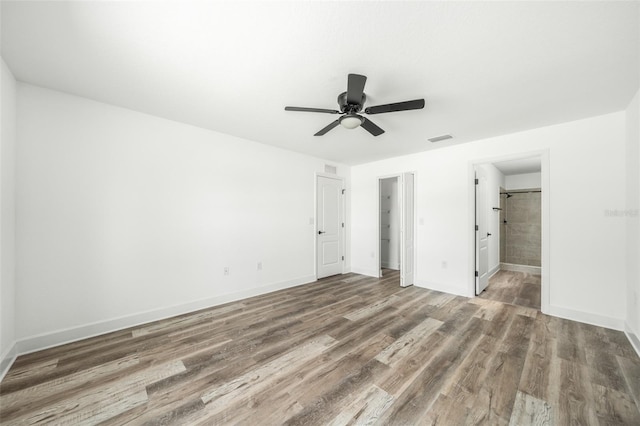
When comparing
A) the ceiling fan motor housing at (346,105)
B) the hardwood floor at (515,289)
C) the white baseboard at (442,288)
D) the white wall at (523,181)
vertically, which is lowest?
the hardwood floor at (515,289)

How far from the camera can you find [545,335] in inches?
105

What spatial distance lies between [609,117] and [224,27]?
14.6ft

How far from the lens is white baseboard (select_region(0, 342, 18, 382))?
6.46ft

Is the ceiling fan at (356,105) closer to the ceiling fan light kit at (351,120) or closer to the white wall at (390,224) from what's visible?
the ceiling fan light kit at (351,120)

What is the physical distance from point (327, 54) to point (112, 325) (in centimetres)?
365

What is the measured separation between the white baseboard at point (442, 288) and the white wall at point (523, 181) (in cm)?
414

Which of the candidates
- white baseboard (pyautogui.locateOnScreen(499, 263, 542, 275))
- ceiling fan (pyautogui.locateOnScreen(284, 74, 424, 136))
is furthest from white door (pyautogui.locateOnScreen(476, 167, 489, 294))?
ceiling fan (pyautogui.locateOnScreen(284, 74, 424, 136))

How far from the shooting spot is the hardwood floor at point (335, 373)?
1593 mm

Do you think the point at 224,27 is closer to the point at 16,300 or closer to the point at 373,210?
the point at 16,300

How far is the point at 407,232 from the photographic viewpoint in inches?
183

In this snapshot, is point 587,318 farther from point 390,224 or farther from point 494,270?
point 390,224

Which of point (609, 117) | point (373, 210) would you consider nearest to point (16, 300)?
point (373, 210)

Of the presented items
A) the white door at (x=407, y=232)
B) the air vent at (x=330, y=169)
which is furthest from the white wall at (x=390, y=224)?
the air vent at (x=330, y=169)

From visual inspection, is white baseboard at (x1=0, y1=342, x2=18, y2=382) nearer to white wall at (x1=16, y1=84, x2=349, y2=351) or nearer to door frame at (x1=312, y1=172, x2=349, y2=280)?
white wall at (x1=16, y1=84, x2=349, y2=351)
